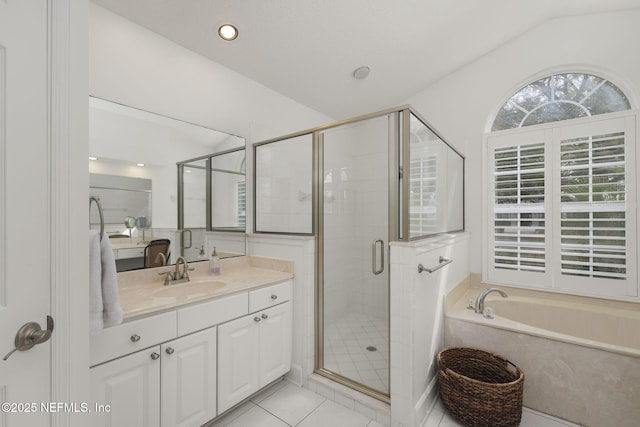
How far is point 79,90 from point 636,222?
12.1 ft

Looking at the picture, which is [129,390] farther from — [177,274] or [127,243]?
[127,243]

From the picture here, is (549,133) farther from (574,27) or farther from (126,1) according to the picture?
(126,1)

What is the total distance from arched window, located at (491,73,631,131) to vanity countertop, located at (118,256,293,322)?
2736 millimetres

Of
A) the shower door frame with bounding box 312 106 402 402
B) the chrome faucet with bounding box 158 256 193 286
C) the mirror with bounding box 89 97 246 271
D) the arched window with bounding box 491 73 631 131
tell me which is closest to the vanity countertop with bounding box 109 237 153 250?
the mirror with bounding box 89 97 246 271

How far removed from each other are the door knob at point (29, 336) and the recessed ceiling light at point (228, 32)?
1922mm

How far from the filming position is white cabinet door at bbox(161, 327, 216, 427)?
130cm

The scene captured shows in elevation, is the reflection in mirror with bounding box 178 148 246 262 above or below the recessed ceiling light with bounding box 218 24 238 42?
below

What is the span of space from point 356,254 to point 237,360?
3.75ft

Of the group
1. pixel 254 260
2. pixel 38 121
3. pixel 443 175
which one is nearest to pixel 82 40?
pixel 38 121

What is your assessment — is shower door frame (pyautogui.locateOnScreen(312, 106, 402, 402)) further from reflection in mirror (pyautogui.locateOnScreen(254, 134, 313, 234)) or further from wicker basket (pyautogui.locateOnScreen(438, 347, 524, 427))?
wicker basket (pyautogui.locateOnScreen(438, 347, 524, 427))

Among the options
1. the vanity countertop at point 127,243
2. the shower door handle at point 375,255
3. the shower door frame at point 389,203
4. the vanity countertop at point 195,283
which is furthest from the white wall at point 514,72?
the vanity countertop at point 127,243

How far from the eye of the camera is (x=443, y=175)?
225 centimetres

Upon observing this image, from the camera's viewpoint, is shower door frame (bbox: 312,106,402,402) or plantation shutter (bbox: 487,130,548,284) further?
plantation shutter (bbox: 487,130,548,284)

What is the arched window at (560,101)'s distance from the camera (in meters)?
2.34
